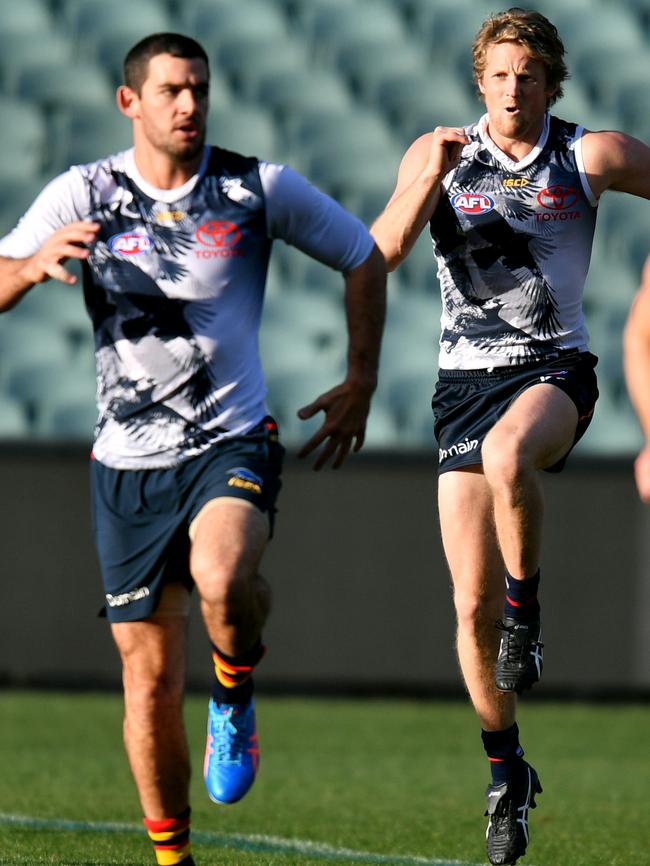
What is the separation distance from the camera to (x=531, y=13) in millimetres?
5902

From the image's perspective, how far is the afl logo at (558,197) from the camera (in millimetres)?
5840

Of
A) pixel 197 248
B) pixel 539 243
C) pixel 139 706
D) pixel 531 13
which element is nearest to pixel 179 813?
pixel 139 706

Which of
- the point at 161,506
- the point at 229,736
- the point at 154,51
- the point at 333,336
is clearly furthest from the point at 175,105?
the point at 333,336

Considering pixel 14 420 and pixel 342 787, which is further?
pixel 14 420

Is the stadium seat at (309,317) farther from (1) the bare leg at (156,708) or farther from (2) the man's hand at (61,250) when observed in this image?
(2) the man's hand at (61,250)

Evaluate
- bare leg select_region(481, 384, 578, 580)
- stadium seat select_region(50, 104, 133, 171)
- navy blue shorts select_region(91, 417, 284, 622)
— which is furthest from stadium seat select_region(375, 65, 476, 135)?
navy blue shorts select_region(91, 417, 284, 622)

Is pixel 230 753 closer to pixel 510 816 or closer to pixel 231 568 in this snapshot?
pixel 231 568

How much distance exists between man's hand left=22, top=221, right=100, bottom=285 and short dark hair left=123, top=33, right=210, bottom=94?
1.86 ft

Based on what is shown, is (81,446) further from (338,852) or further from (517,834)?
(517,834)

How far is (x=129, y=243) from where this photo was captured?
5.18 m

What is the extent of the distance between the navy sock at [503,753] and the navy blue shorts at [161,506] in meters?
1.29

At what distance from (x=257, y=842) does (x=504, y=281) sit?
7.67ft

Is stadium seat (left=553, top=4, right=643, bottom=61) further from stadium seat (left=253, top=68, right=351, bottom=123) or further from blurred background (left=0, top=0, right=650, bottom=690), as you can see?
stadium seat (left=253, top=68, right=351, bottom=123)

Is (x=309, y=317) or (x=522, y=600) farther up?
(x=309, y=317)
